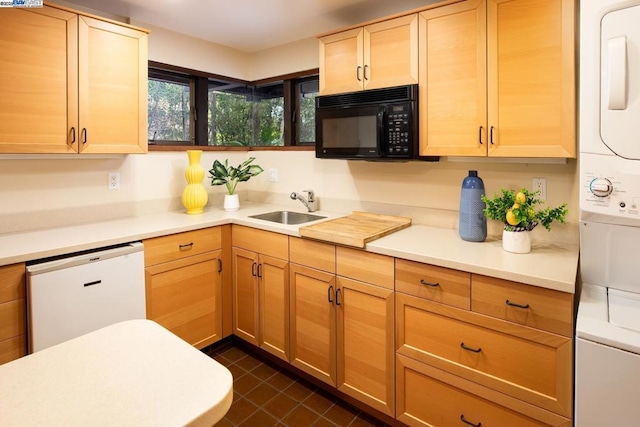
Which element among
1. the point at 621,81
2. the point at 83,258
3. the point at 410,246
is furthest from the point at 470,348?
the point at 83,258

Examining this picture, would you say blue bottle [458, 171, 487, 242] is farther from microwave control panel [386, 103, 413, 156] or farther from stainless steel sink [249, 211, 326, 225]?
stainless steel sink [249, 211, 326, 225]

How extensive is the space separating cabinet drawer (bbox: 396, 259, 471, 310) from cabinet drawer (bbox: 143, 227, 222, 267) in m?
1.32

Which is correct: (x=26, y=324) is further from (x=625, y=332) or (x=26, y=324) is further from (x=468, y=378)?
(x=625, y=332)

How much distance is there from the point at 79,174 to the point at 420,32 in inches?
87.8

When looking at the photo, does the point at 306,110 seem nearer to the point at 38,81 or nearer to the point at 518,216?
the point at 38,81

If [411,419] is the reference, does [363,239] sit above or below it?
above

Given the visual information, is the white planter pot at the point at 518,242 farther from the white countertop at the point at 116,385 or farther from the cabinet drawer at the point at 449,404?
the white countertop at the point at 116,385

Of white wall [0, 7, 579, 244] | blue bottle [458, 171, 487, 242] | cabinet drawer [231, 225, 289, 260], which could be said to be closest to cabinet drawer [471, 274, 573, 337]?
blue bottle [458, 171, 487, 242]

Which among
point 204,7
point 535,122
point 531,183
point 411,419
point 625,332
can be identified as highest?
point 204,7

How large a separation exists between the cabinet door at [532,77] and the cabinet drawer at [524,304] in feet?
2.08

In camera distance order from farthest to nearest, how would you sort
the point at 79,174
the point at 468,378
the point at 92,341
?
the point at 79,174
the point at 468,378
the point at 92,341

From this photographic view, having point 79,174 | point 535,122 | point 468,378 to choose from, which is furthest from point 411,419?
point 79,174

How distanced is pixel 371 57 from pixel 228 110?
1.60 meters

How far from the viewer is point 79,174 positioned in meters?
2.46
